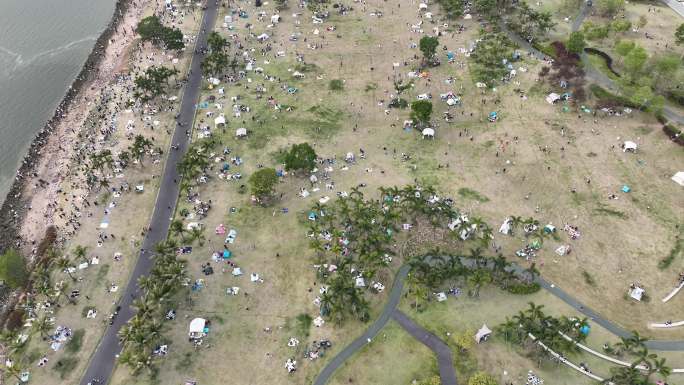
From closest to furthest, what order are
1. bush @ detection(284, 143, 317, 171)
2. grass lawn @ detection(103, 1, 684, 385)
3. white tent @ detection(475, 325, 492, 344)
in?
white tent @ detection(475, 325, 492, 344) < grass lawn @ detection(103, 1, 684, 385) < bush @ detection(284, 143, 317, 171)

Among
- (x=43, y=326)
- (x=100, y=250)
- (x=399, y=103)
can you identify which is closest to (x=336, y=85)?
(x=399, y=103)

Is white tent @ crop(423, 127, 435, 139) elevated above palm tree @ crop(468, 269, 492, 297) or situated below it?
above

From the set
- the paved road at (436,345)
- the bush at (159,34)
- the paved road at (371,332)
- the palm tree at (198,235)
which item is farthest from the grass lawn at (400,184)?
the bush at (159,34)

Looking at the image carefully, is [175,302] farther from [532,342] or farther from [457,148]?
[457,148]

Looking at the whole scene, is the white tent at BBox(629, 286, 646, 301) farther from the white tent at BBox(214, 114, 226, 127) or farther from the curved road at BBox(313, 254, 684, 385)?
the white tent at BBox(214, 114, 226, 127)

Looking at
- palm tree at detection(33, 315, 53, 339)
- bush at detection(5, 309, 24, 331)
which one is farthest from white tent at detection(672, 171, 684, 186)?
bush at detection(5, 309, 24, 331)

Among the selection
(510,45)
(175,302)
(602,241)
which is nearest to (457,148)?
(602,241)

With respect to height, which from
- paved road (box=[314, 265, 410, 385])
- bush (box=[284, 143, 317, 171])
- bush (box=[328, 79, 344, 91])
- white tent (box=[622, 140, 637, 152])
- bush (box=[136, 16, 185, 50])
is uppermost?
bush (box=[136, 16, 185, 50])
